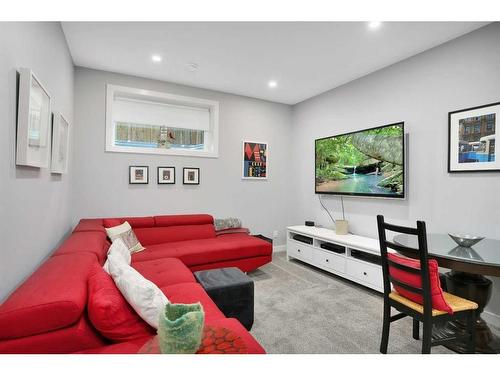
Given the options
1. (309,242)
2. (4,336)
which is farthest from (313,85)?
(4,336)

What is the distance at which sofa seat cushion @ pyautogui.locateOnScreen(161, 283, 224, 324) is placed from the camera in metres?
1.64

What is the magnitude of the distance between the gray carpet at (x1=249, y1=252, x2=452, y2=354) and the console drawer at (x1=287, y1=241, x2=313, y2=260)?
0.36 m

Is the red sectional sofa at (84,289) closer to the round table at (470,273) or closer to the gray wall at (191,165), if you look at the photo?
the gray wall at (191,165)

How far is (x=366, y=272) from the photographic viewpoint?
3043 mm

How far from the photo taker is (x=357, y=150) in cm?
362

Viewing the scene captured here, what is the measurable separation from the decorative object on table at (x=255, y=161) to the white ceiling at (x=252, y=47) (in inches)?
43.3

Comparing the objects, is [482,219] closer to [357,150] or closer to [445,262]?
[445,262]

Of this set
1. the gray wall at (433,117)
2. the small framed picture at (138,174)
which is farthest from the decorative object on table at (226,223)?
the gray wall at (433,117)

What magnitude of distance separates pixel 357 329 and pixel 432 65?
2.79 m

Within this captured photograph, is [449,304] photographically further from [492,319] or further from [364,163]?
[364,163]

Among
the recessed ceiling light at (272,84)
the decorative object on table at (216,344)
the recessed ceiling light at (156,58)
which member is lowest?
the decorative object on table at (216,344)

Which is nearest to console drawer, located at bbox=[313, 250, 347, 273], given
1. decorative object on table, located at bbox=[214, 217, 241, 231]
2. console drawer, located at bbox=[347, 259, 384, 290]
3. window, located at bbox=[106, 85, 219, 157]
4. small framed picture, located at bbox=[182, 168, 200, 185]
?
console drawer, located at bbox=[347, 259, 384, 290]

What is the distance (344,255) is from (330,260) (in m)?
0.25

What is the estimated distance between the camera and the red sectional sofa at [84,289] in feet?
3.60
